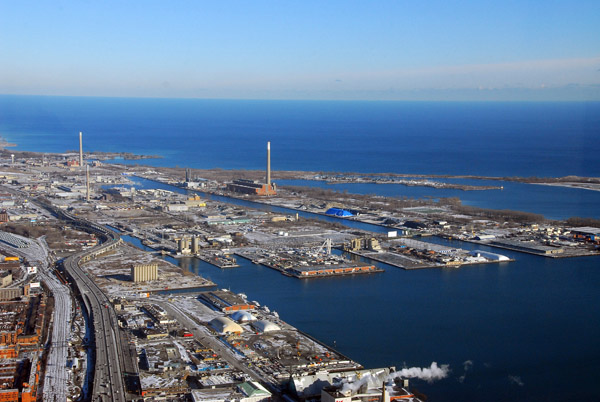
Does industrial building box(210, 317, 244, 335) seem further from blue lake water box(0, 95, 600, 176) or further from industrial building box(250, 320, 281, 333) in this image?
blue lake water box(0, 95, 600, 176)

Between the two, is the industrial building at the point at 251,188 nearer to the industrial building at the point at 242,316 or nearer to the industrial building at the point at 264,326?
the industrial building at the point at 242,316

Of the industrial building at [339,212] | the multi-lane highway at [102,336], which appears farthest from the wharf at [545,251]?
the multi-lane highway at [102,336]

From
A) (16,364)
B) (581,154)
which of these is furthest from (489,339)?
(581,154)

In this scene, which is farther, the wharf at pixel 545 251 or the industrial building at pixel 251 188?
→ the industrial building at pixel 251 188

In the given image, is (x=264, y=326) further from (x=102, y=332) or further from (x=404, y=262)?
Result: (x=404, y=262)

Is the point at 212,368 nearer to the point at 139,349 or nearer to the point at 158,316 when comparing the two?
the point at 139,349

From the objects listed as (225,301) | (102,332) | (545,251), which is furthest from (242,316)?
(545,251)

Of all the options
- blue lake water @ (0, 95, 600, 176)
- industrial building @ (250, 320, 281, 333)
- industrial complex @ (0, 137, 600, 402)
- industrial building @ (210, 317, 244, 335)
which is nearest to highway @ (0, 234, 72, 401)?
industrial complex @ (0, 137, 600, 402)
